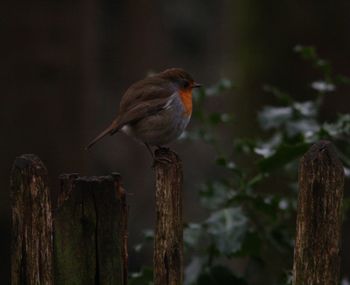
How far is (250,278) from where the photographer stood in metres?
3.15

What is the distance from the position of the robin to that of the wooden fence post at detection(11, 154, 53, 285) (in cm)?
143

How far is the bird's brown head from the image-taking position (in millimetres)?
3867

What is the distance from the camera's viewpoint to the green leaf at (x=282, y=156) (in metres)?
2.80

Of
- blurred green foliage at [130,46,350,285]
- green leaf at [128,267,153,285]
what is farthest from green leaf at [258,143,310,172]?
green leaf at [128,267,153,285]

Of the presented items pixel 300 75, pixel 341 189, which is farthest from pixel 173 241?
pixel 300 75

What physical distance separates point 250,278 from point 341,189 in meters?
1.03

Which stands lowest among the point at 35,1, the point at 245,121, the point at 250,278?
the point at 250,278

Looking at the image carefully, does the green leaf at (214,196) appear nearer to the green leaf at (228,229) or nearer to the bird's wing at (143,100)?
the green leaf at (228,229)

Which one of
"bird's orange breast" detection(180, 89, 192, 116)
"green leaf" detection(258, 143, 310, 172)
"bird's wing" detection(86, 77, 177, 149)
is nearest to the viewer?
"green leaf" detection(258, 143, 310, 172)

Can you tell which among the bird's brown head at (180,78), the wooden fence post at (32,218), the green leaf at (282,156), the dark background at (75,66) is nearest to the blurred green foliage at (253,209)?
the green leaf at (282,156)

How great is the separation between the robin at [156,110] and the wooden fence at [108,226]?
4.36ft

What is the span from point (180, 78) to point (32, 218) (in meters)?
1.78

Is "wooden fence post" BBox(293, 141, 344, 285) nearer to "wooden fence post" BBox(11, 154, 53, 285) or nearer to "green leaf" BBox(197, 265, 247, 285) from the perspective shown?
"wooden fence post" BBox(11, 154, 53, 285)

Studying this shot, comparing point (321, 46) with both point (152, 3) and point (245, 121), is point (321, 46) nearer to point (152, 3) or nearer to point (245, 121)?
point (245, 121)
